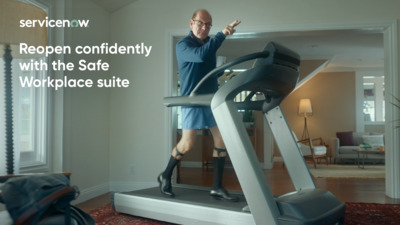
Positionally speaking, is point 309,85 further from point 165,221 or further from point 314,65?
point 165,221

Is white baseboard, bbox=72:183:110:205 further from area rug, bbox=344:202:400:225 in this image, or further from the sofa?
the sofa

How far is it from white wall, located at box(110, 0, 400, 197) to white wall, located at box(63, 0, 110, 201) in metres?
0.14

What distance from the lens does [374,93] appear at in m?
9.60

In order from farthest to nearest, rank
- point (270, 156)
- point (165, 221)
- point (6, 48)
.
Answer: point (270, 156), point (165, 221), point (6, 48)

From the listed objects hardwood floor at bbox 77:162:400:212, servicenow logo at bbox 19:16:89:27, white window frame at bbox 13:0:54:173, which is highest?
servicenow logo at bbox 19:16:89:27

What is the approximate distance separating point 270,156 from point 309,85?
10.2 ft

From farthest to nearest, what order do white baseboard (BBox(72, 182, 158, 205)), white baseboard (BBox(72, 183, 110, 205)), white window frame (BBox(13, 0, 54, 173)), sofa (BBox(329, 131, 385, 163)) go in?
sofa (BBox(329, 131, 385, 163)), white baseboard (BBox(72, 182, 158, 205)), white baseboard (BBox(72, 183, 110, 205)), white window frame (BBox(13, 0, 54, 173))

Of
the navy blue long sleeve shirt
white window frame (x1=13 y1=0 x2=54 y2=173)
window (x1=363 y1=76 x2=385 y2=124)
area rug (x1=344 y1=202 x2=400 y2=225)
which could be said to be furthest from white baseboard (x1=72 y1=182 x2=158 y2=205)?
window (x1=363 y1=76 x2=385 y2=124)

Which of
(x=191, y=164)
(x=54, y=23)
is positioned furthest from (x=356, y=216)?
(x=191, y=164)

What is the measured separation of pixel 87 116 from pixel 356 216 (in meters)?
2.70

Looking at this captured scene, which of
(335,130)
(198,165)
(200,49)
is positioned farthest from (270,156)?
(200,49)

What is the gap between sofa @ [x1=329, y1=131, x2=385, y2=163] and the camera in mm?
8258

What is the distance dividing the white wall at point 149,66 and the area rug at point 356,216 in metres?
1.10

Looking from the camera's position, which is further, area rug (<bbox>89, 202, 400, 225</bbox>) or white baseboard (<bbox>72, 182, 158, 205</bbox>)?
white baseboard (<bbox>72, 182, 158, 205</bbox>)
